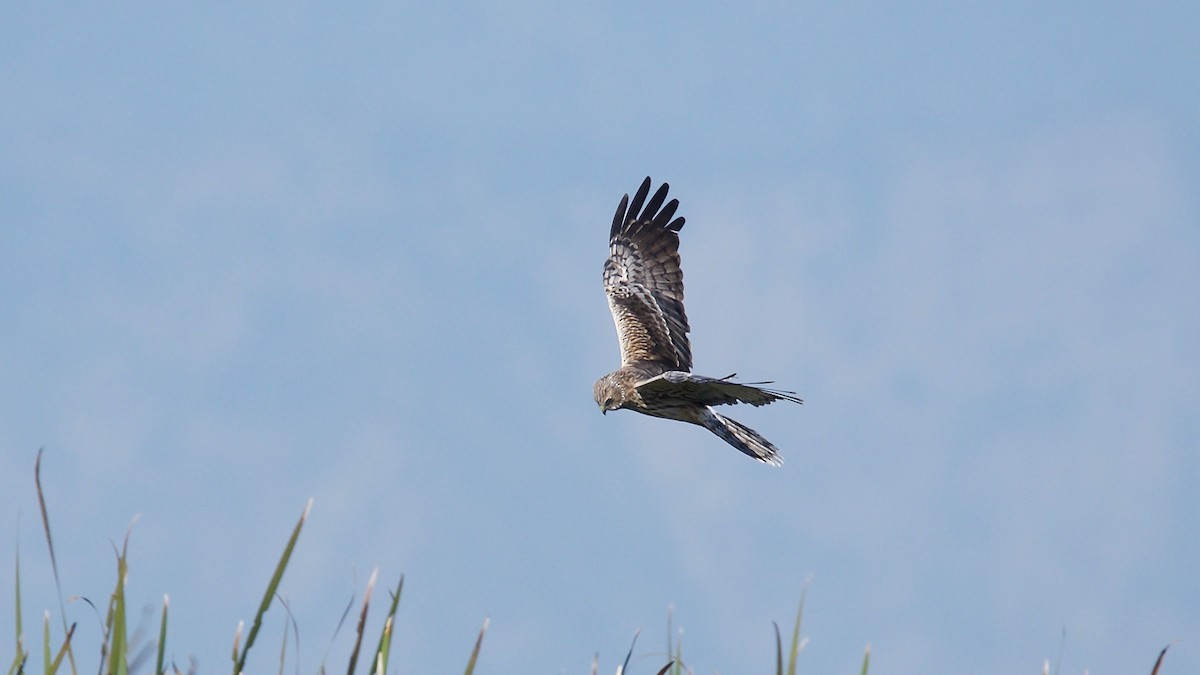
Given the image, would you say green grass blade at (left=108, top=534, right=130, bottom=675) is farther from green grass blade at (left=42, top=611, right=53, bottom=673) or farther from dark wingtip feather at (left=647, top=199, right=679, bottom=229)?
dark wingtip feather at (left=647, top=199, right=679, bottom=229)

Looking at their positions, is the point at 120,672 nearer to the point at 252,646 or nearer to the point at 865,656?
the point at 252,646

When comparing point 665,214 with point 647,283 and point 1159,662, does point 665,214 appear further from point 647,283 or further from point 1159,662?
point 1159,662

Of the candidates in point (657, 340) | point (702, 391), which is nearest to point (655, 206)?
point (657, 340)

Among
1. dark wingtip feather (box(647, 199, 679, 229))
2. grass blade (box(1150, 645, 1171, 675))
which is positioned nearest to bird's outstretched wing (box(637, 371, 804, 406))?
dark wingtip feather (box(647, 199, 679, 229))

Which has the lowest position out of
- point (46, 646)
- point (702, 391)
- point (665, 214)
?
point (46, 646)

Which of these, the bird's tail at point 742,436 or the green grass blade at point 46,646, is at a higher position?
the bird's tail at point 742,436

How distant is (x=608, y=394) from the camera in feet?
37.1

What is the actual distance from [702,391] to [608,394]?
4.69ft

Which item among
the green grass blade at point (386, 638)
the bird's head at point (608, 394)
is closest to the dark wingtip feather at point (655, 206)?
the bird's head at point (608, 394)

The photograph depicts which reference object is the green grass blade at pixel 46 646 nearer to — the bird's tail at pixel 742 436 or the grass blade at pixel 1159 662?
the grass blade at pixel 1159 662

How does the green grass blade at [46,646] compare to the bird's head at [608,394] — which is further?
the bird's head at [608,394]

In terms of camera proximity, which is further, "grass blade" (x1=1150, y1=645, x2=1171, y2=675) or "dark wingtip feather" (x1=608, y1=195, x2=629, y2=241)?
"dark wingtip feather" (x1=608, y1=195, x2=629, y2=241)

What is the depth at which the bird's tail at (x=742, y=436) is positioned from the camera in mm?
11091

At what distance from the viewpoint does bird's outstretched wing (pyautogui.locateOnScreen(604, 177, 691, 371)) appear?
12.3 metres
